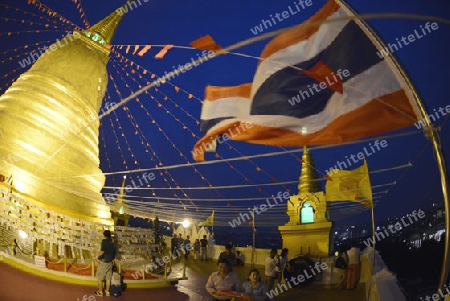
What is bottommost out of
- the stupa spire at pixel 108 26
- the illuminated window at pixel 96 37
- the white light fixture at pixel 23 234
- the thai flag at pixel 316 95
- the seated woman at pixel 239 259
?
the seated woman at pixel 239 259

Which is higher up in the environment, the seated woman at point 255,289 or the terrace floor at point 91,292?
the seated woman at point 255,289

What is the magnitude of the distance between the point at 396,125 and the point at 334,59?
1246 mm

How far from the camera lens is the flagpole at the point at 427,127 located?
3693 mm

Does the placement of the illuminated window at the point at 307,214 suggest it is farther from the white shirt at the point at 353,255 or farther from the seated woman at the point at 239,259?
the white shirt at the point at 353,255

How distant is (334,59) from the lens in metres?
4.57

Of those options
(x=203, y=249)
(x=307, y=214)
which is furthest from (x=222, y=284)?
(x=307, y=214)

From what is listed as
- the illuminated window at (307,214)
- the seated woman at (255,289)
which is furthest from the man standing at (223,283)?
the illuminated window at (307,214)

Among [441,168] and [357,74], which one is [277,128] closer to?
[357,74]

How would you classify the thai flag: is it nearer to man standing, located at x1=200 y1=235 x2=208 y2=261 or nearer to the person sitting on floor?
the person sitting on floor

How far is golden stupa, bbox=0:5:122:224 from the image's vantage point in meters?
11.2

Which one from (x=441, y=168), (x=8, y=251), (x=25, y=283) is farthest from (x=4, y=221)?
(x=441, y=168)

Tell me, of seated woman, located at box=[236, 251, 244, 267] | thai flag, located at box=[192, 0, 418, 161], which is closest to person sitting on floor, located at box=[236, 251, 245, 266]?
seated woman, located at box=[236, 251, 244, 267]

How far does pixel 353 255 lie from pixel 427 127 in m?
7.28

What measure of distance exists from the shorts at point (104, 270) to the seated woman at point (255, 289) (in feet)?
12.8
